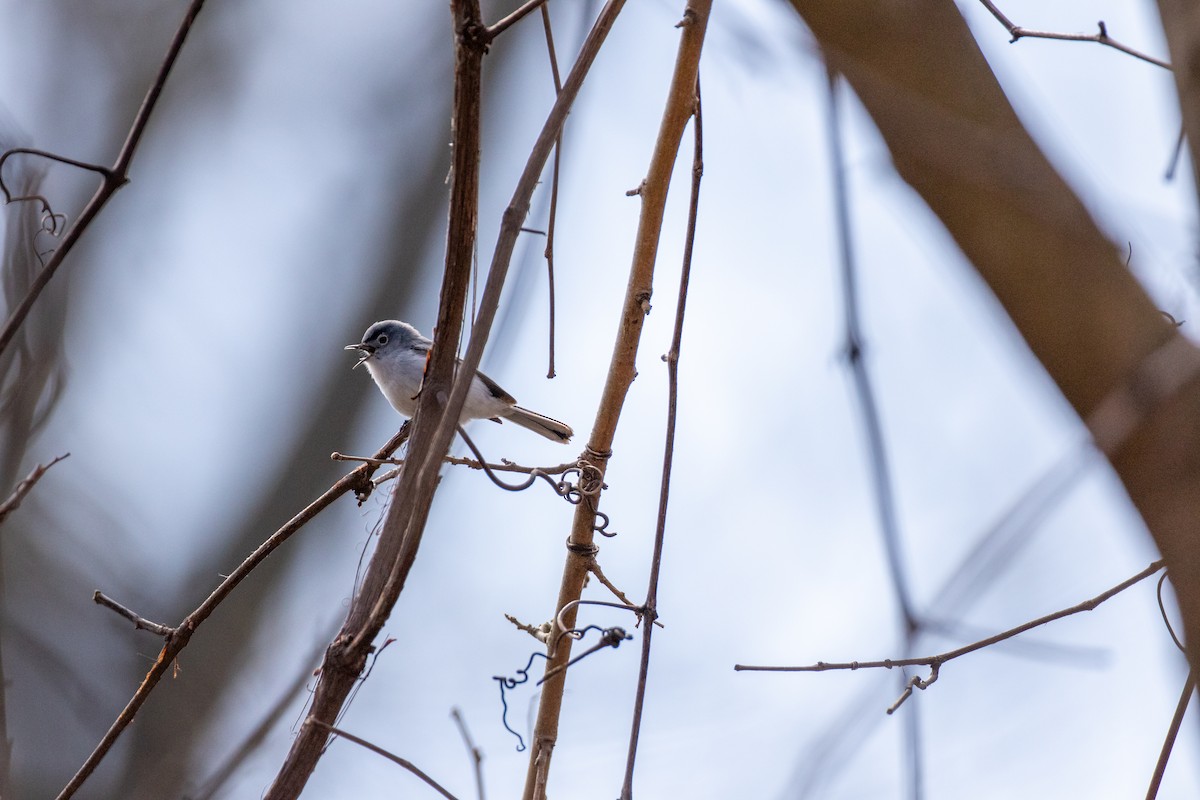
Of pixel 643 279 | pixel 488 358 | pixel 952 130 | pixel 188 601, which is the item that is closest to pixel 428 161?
pixel 188 601

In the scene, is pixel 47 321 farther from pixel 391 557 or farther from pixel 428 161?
pixel 428 161

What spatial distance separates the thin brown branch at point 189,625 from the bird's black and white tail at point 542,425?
2622mm

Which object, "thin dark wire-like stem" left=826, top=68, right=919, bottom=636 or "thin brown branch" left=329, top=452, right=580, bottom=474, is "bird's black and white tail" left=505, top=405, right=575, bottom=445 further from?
"thin dark wire-like stem" left=826, top=68, right=919, bottom=636

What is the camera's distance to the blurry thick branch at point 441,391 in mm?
1233

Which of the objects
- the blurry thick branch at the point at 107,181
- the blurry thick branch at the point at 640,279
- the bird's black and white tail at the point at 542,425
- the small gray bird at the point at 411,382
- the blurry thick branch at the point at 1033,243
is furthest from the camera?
the bird's black and white tail at the point at 542,425

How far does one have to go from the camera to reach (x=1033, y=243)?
776mm

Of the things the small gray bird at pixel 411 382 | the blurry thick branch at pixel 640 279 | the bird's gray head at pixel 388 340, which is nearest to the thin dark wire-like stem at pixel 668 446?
the blurry thick branch at pixel 640 279

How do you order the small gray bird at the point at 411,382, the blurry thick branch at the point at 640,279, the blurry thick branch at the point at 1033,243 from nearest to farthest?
the blurry thick branch at the point at 1033,243, the blurry thick branch at the point at 640,279, the small gray bird at the point at 411,382

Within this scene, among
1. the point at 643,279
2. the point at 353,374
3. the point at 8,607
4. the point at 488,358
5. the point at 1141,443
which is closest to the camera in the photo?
the point at 1141,443

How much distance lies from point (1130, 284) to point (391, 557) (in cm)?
91

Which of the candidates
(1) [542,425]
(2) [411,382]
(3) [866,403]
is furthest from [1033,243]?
(1) [542,425]

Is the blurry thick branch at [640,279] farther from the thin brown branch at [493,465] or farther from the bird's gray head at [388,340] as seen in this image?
the bird's gray head at [388,340]

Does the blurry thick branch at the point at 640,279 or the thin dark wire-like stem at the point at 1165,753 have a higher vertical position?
the blurry thick branch at the point at 640,279

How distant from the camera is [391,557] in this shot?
4.29 feet
